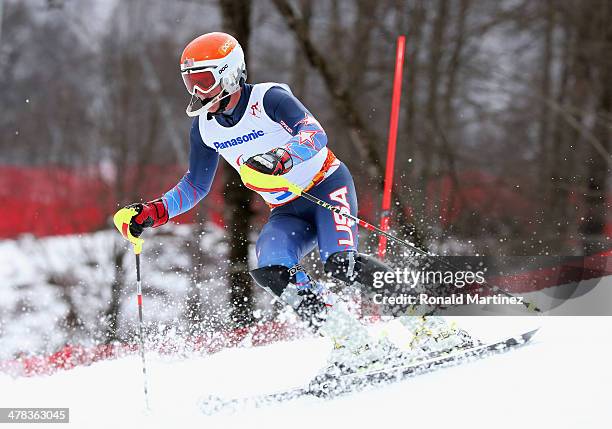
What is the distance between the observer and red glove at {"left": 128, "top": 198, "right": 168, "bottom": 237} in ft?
11.1

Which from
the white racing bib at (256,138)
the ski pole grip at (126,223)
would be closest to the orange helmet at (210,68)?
the white racing bib at (256,138)

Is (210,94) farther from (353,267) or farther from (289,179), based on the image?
(353,267)

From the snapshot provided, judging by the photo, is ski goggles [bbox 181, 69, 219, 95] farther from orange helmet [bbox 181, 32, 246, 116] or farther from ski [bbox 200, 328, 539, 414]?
ski [bbox 200, 328, 539, 414]

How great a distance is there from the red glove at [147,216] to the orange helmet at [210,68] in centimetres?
54

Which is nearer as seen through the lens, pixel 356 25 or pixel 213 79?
pixel 213 79

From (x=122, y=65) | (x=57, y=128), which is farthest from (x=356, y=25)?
(x=57, y=128)

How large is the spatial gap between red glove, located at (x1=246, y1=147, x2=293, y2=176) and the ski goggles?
1.59 ft

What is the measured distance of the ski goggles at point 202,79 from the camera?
3236 millimetres

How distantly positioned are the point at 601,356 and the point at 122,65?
40.9 ft

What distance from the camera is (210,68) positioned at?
3230 millimetres

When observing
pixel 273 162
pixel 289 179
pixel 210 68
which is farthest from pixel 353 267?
pixel 210 68

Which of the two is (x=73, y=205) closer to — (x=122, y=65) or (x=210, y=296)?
(x=122, y=65)

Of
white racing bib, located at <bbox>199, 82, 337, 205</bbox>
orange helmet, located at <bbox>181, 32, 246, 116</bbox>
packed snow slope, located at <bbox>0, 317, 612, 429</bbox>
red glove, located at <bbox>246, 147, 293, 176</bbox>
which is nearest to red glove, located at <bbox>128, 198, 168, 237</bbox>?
white racing bib, located at <bbox>199, 82, 337, 205</bbox>

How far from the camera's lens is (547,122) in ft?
42.3
